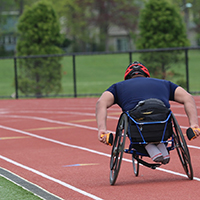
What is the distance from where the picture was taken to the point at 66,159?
8.17m

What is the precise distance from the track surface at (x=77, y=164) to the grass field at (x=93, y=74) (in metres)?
10.2

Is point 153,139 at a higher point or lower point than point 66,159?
higher

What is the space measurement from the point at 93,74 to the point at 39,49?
1129cm

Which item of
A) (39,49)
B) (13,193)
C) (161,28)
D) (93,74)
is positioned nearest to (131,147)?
(13,193)

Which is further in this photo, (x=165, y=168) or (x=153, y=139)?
(x=165, y=168)

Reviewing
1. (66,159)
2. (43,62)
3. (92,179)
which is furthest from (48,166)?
(43,62)

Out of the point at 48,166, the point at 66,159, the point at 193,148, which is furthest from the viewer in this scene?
the point at 193,148

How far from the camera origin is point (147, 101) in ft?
18.5

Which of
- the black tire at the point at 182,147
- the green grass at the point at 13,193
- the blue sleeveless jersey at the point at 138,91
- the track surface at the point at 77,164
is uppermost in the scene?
the blue sleeveless jersey at the point at 138,91

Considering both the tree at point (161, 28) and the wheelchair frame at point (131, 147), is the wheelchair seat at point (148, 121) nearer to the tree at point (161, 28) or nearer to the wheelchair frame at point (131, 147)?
the wheelchair frame at point (131, 147)

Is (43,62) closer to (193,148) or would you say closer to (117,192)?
(193,148)

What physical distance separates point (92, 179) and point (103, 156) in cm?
193

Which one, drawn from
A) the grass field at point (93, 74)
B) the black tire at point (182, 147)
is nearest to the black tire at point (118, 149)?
the black tire at point (182, 147)

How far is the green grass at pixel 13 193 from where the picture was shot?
5.32 meters
